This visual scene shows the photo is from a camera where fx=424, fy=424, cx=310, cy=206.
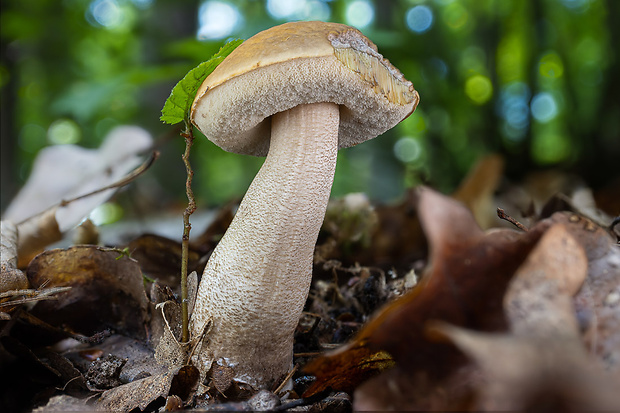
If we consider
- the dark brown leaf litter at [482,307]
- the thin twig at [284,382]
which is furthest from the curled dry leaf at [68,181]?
the dark brown leaf litter at [482,307]

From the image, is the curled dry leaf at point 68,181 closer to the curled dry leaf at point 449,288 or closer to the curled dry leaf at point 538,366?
the curled dry leaf at point 449,288

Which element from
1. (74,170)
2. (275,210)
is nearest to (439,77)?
(74,170)

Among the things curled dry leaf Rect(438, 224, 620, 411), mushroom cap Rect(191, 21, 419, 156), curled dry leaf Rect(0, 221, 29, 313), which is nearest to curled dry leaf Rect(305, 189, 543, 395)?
curled dry leaf Rect(438, 224, 620, 411)

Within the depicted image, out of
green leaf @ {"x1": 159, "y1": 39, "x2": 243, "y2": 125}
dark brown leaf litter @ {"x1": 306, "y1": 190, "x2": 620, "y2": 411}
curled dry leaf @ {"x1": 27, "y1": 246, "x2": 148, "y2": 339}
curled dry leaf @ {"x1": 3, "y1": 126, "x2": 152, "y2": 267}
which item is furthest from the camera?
curled dry leaf @ {"x1": 3, "y1": 126, "x2": 152, "y2": 267}

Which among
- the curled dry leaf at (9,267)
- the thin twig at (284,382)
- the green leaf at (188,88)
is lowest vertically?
the thin twig at (284,382)

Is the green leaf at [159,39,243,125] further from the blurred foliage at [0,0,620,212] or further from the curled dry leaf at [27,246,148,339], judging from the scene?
the blurred foliage at [0,0,620,212]

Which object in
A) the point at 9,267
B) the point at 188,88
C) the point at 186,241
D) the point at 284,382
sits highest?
the point at 188,88

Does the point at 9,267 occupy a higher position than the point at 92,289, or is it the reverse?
the point at 9,267

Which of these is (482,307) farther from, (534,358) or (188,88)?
(188,88)
